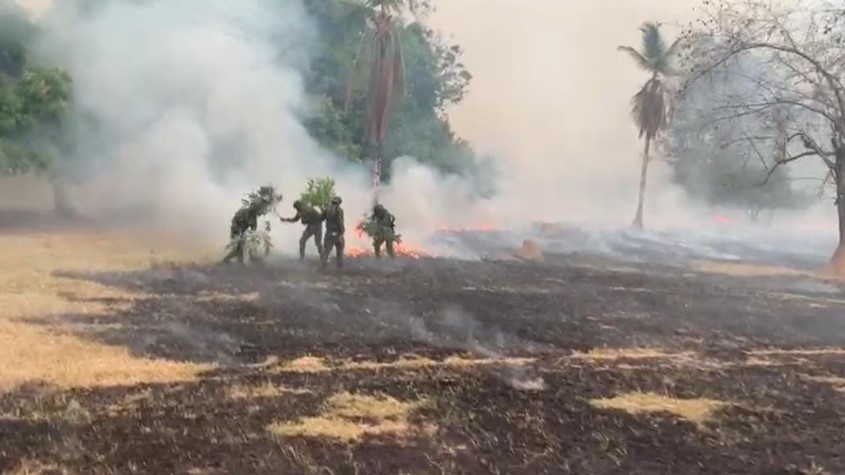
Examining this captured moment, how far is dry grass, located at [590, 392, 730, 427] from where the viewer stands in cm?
845

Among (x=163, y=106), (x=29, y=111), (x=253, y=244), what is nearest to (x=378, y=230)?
(x=253, y=244)

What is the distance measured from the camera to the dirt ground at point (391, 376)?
23.0ft

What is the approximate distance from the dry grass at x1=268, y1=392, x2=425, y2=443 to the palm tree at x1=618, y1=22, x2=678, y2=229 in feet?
108

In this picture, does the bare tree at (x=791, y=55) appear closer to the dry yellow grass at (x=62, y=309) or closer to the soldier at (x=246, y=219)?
the soldier at (x=246, y=219)

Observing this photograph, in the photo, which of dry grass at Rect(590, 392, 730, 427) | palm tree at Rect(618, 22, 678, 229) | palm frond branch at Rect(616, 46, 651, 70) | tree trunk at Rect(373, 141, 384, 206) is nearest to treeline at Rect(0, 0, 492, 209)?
tree trunk at Rect(373, 141, 384, 206)

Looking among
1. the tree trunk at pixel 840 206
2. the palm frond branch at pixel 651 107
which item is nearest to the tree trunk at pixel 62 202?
the tree trunk at pixel 840 206

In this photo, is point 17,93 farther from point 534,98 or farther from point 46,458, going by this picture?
point 534,98

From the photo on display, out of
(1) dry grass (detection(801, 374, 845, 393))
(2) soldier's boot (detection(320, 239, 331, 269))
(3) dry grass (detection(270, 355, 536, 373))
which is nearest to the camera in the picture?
(3) dry grass (detection(270, 355, 536, 373))

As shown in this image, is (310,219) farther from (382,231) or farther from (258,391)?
(258,391)

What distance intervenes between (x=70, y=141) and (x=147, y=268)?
10.7m

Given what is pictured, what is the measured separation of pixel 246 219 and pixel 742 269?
1412 cm

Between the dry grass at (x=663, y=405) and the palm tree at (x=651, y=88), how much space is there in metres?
31.5

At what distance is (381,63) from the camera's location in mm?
29344

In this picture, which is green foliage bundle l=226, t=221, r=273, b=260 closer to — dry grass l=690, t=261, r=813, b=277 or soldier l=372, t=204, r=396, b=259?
soldier l=372, t=204, r=396, b=259
